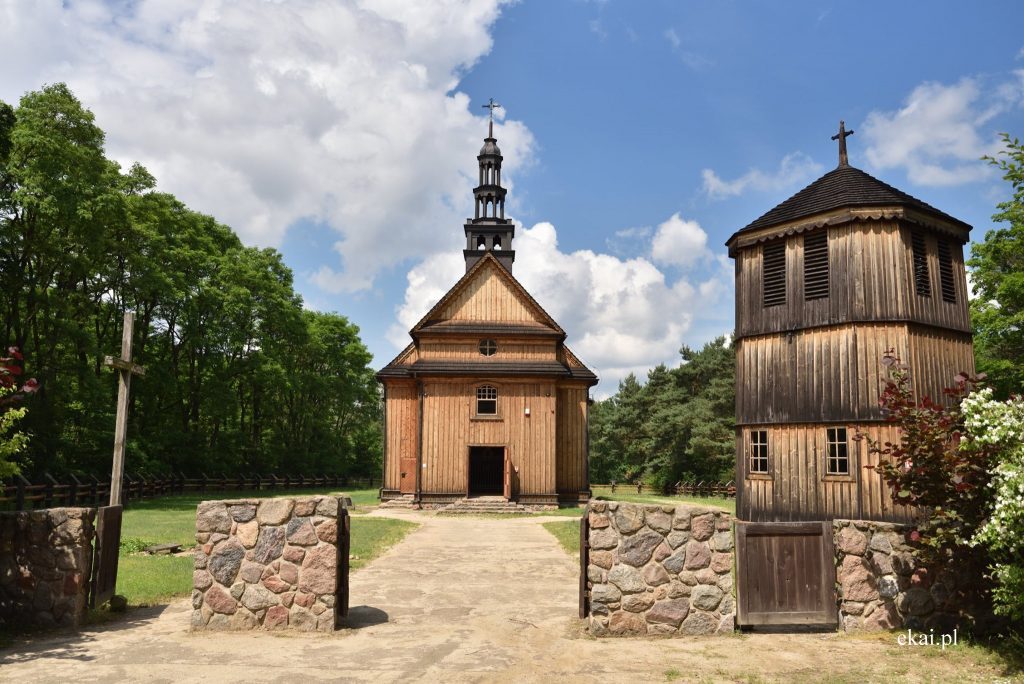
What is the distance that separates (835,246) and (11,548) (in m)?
16.6

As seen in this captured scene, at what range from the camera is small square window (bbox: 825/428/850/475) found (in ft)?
52.0

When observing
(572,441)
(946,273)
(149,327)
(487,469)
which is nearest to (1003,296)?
(946,273)

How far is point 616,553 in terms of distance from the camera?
322 inches

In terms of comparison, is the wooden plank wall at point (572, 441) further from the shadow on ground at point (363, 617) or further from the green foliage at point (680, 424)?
the shadow on ground at point (363, 617)

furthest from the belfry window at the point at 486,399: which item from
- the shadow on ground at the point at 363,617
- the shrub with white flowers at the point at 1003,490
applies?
the shrub with white flowers at the point at 1003,490

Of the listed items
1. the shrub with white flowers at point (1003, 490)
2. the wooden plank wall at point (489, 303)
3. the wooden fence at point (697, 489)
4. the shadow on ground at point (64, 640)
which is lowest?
the wooden fence at point (697, 489)

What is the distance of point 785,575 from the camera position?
8.36 metres

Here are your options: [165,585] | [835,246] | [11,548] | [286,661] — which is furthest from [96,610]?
[835,246]

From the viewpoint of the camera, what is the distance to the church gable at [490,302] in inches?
1147

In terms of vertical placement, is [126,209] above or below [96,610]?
above

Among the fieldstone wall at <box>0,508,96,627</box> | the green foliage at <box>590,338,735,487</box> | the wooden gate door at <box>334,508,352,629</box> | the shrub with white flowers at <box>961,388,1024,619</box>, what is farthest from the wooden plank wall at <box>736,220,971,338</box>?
Result: the green foliage at <box>590,338,735,487</box>

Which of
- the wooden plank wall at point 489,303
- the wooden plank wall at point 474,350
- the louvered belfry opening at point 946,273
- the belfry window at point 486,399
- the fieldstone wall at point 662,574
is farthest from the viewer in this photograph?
the wooden plank wall at point 489,303

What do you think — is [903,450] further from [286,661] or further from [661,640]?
[286,661]

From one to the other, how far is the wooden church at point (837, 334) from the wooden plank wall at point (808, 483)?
0.08ft
